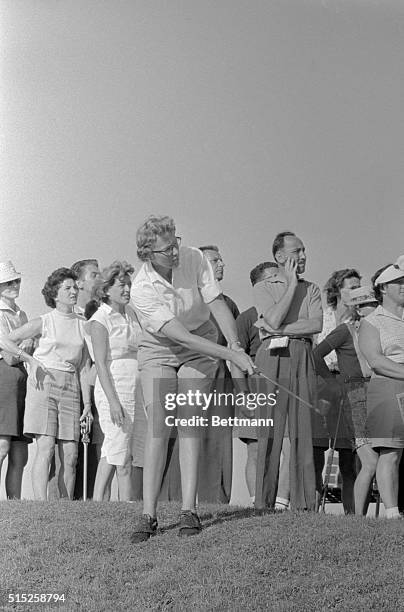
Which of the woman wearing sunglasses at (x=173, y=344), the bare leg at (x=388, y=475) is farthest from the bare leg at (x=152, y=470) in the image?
the bare leg at (x=388, y=475)

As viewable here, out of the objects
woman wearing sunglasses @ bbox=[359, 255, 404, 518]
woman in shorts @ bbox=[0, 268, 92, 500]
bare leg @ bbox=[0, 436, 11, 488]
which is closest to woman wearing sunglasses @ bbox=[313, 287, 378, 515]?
woman wearing sunglasses @ bbox=[359, 255, 404, 518]

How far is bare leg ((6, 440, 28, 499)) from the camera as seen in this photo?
265 inches

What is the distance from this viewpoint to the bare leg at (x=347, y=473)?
659cm

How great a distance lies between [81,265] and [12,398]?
2.97ft

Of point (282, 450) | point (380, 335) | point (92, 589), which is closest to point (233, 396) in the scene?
point (282, 450)

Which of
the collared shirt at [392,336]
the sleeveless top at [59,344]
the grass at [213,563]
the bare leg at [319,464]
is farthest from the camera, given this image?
the sleeveless top at [59,344]

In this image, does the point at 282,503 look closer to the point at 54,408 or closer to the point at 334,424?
the point at 334,424

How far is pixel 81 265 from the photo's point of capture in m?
6.73

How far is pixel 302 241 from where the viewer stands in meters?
6.38

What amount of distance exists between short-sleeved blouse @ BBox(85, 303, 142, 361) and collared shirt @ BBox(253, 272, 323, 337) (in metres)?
0.79

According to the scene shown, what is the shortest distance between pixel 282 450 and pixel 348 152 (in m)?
1.75

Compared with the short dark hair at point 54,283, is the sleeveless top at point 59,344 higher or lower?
lower

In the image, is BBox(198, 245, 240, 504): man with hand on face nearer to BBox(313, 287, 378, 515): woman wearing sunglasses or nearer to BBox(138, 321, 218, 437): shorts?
BBox(313, 287, 378, 515): woman wearing sunglasses

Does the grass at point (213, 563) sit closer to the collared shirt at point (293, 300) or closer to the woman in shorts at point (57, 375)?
the woman in shorts at point (57, 375)
